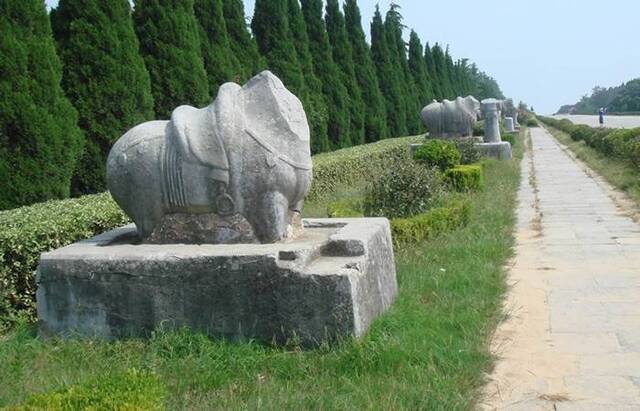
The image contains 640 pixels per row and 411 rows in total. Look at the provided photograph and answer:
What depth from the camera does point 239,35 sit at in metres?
16.5

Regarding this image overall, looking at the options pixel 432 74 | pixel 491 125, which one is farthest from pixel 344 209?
pixel 432 74

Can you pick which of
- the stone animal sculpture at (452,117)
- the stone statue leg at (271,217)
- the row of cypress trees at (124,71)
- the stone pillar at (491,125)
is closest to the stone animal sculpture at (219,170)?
the stone statue leg at (271,217)

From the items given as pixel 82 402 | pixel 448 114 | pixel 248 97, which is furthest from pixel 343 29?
pixel 82 402

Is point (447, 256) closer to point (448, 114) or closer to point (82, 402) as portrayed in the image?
point (82, 402)

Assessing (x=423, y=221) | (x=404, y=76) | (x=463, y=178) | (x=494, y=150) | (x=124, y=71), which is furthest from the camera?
(x=404, y=76)

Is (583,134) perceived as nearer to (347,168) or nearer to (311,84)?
(311,84)

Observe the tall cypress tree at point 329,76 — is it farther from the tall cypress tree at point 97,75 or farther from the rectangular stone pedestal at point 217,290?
the rectangular stone pedestal at point 217,290

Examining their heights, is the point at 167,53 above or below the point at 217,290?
above

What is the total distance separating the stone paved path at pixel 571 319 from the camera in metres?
3.91

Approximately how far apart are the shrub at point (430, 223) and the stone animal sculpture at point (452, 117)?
10.9 m

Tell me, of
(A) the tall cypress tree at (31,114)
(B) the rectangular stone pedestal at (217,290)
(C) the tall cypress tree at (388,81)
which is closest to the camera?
(B) the rectangular stone pedestal at (217,290)

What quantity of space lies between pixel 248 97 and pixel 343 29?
1955 centimetres

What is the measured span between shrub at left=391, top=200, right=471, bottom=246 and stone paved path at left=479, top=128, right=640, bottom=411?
0.81 m

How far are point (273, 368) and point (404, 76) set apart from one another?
2912 cm
